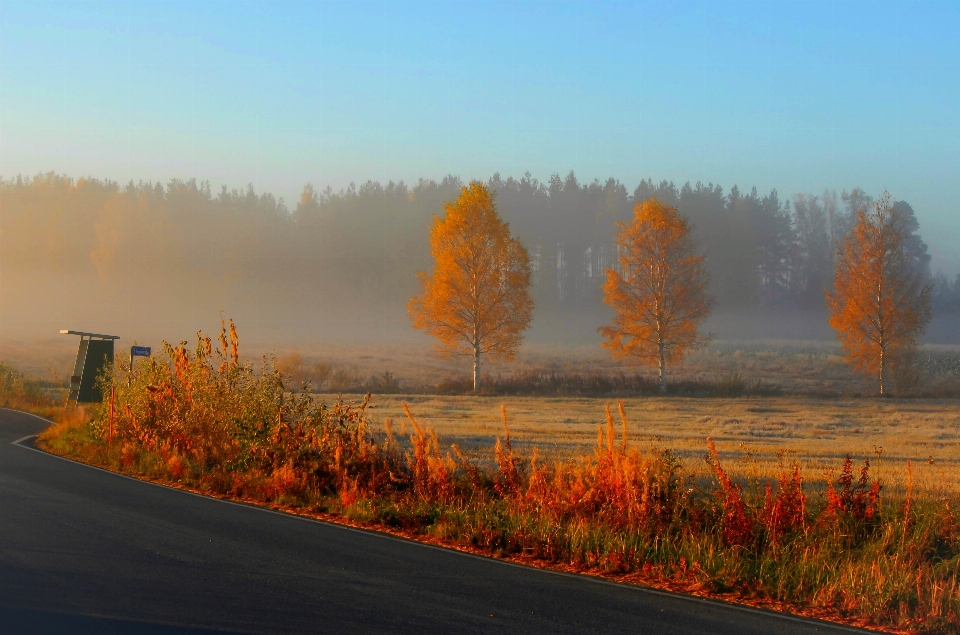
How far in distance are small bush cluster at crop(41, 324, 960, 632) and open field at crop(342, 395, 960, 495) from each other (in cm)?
A: 227

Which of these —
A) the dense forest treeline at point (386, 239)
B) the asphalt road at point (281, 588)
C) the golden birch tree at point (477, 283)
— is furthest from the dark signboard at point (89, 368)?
the dense forest treeline at point (386, 239)

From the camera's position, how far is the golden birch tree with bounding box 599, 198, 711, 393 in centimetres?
4253

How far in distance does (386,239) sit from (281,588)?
10763 centimetres

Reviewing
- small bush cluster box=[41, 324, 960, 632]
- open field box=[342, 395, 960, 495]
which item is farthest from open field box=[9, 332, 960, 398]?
small bush cluster box=[41, 324, 960, 632]

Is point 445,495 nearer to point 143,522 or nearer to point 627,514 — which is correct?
point 627,514

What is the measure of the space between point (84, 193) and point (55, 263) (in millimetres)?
12490

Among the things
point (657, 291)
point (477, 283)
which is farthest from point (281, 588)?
point (657, 291)

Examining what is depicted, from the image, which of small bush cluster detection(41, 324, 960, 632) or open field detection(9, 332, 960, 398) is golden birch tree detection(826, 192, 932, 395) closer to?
open field detection(9, 332, 960, 398)

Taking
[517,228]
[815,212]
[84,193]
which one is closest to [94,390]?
[517,228]

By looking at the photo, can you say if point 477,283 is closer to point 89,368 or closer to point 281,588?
point 89,368

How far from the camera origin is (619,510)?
29.8ft

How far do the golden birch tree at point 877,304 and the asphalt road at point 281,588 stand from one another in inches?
1595

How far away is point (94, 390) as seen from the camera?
26891 mm

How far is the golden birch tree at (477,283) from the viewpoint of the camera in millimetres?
41812
